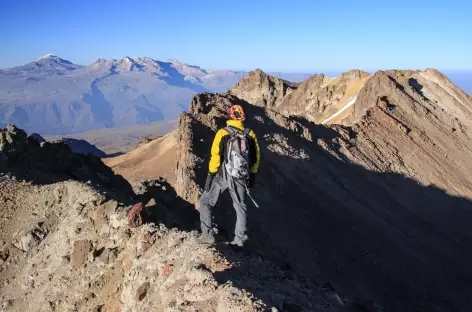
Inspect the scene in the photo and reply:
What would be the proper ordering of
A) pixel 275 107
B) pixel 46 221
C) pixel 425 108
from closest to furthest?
pixel 46 221 < pixel 425 108 < pixel 275 107

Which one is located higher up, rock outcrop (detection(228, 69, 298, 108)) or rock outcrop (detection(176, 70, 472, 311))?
rock outcrop (detection(228, 69, 298, 108))

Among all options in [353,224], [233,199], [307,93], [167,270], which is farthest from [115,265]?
[307,93]

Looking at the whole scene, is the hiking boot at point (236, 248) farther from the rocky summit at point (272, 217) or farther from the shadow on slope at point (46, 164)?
the shadow on slope at point (46, 164)

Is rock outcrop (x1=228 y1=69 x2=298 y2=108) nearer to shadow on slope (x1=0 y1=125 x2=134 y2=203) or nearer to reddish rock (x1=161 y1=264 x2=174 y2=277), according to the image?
shadow on slope (x1=0 y1=125 x2=134 y2=203)

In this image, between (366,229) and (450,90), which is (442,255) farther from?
(450,90)

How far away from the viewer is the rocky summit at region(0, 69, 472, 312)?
6051 mm

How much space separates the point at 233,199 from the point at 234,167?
0.65m

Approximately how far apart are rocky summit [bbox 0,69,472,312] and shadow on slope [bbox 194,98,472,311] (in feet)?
0.25

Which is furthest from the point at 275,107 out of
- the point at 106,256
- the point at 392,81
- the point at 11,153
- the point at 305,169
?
the point at 106,256

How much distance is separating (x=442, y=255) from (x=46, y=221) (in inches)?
698

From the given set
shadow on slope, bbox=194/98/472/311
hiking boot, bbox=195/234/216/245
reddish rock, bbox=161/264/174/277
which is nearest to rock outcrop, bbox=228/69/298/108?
shadow on slope, bbox=194/98/472/311

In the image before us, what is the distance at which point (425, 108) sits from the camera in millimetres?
35531

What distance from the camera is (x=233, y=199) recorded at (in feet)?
23.0

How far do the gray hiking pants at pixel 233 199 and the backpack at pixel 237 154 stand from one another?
199 mm
